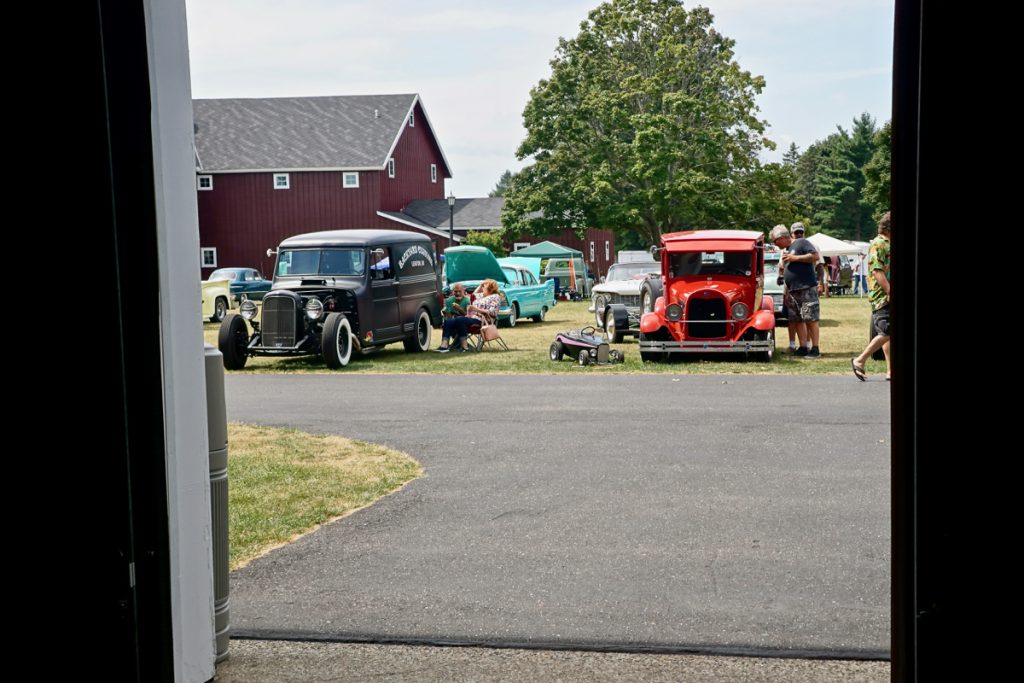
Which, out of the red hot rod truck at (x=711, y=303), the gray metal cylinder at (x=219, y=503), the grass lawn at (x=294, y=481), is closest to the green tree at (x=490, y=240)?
the red hot rod truck at (x=711, y=303)

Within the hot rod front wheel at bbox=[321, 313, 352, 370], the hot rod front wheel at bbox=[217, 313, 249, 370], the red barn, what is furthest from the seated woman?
the red barn

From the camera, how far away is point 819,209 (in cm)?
8025

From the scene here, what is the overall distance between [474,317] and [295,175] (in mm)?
30188

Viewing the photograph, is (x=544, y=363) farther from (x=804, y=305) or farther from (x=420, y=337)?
(x=804, y=305)

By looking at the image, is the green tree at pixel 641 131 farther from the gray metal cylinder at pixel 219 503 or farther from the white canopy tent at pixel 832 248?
the gray metal cylinder at pixel 219 503

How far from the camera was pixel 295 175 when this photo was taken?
156 ft

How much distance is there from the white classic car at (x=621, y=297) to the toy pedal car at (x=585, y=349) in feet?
6.83

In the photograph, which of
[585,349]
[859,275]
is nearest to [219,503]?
[585,349]

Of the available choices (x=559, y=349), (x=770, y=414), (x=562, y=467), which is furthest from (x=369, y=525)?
(x=559, y=349)

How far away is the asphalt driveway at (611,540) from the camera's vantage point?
15.4 feet

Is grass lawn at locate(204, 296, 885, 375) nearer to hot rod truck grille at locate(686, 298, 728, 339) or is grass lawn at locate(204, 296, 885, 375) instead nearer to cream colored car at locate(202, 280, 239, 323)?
hot rod truck grille at locate(686, 298, 728, 339)

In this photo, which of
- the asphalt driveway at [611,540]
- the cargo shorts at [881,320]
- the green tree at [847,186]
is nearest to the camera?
the asphalt driveway at [611,540]

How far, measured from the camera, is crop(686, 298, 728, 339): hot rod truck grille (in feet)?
53.4

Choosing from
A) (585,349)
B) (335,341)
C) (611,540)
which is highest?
(335,341)
